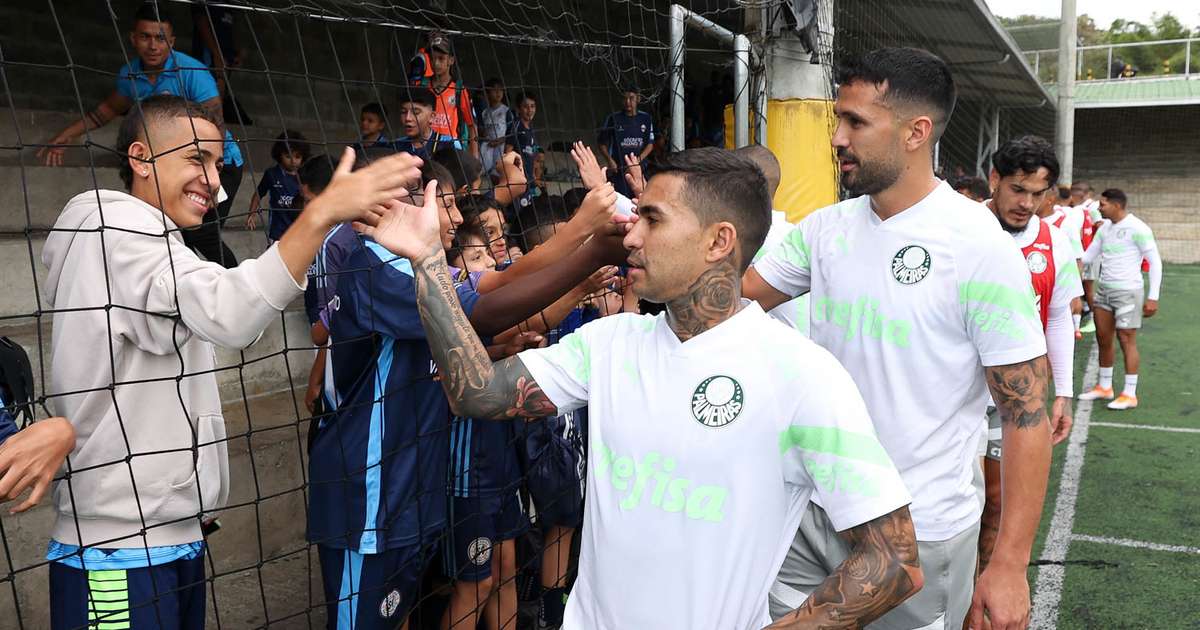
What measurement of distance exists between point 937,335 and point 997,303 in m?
0.15

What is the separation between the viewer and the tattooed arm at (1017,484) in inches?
80.0

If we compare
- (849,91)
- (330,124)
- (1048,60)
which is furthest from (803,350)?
(1048,60)

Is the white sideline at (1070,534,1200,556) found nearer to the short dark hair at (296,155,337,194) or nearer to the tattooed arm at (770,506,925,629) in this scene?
the tattooed arm at (770,506,925,629)

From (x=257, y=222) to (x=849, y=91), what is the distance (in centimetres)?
508

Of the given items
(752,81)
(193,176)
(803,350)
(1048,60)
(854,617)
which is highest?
(1048,60)

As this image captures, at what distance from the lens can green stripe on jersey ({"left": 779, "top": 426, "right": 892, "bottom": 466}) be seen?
4.85 ft

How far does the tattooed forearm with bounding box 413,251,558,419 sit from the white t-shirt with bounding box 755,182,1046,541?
0.92m

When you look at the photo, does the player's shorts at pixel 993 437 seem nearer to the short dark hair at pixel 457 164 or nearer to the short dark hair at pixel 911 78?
the short dark hair at pixel 911 78

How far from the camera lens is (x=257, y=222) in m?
6.42

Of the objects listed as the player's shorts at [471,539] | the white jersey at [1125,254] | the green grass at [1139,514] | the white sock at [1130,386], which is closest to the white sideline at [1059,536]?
the green grass at [1139,514]

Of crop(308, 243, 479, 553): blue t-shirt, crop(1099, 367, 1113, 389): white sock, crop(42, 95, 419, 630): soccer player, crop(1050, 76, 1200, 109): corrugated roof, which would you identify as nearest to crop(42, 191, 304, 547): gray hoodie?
crop(42, 95, 419, 630): soccer player

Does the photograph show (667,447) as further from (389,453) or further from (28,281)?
(28,281)

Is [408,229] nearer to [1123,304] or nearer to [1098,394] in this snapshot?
[1098,394]

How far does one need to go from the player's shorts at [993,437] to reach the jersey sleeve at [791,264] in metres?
1.71
